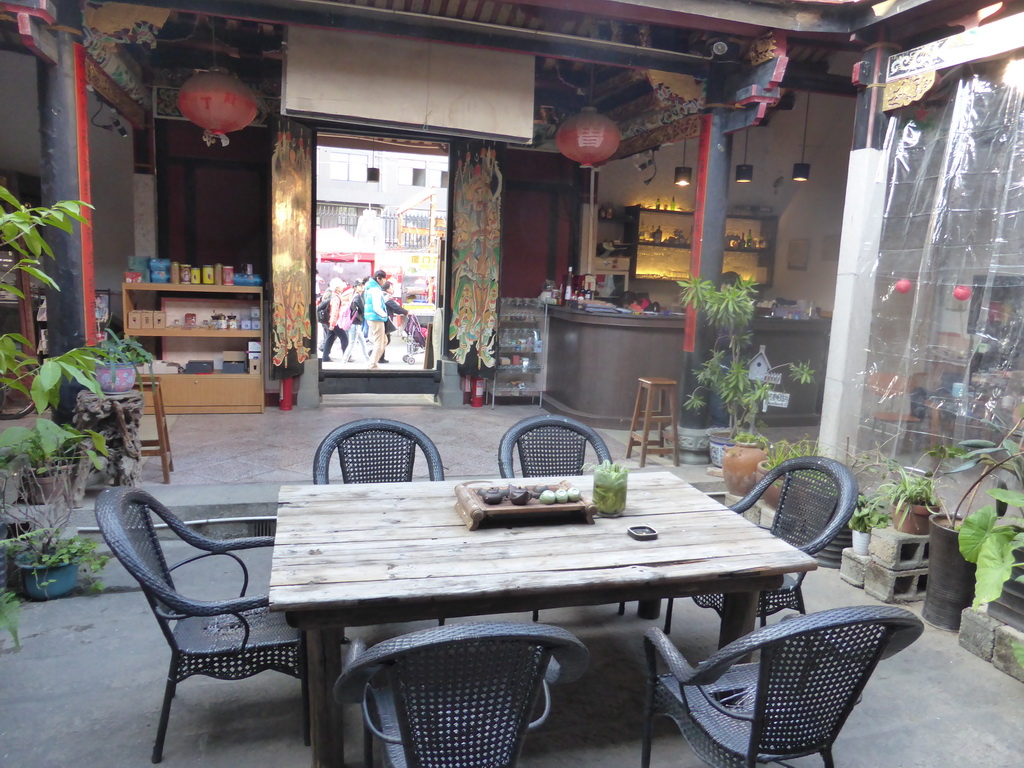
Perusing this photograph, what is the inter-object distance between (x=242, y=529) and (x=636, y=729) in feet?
8.62

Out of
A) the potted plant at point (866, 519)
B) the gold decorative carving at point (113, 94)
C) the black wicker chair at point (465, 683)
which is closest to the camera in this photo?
the black wicker chair at point (465, 683)

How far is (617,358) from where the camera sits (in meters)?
6.40

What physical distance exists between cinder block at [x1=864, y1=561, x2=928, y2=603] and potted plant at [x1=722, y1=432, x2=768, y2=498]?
0.95 meters

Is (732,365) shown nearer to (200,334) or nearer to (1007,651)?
(1007,651)

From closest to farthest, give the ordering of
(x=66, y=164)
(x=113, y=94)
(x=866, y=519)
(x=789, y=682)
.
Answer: (x=789, y=682) → (x=866, y=519) → (x=66, y=164) → (x=113, y=94)

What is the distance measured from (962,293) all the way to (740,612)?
248 cm

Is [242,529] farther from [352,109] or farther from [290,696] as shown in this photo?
[352,109]

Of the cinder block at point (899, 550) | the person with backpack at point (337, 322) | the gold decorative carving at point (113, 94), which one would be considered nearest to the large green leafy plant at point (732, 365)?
the cinder block at point (899, 550)

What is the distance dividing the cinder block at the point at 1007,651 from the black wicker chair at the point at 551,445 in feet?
6.16

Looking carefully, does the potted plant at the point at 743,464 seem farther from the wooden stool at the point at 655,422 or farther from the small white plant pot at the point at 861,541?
the small white plant pot at the point at 861,541

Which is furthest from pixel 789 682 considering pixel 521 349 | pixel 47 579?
pixel 521 349

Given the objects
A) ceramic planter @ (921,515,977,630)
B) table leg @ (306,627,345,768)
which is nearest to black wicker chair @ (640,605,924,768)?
table leg @ (306,627,345,768)

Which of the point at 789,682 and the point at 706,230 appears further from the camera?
the point at 706,230

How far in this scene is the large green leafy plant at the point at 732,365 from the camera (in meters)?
4.88
